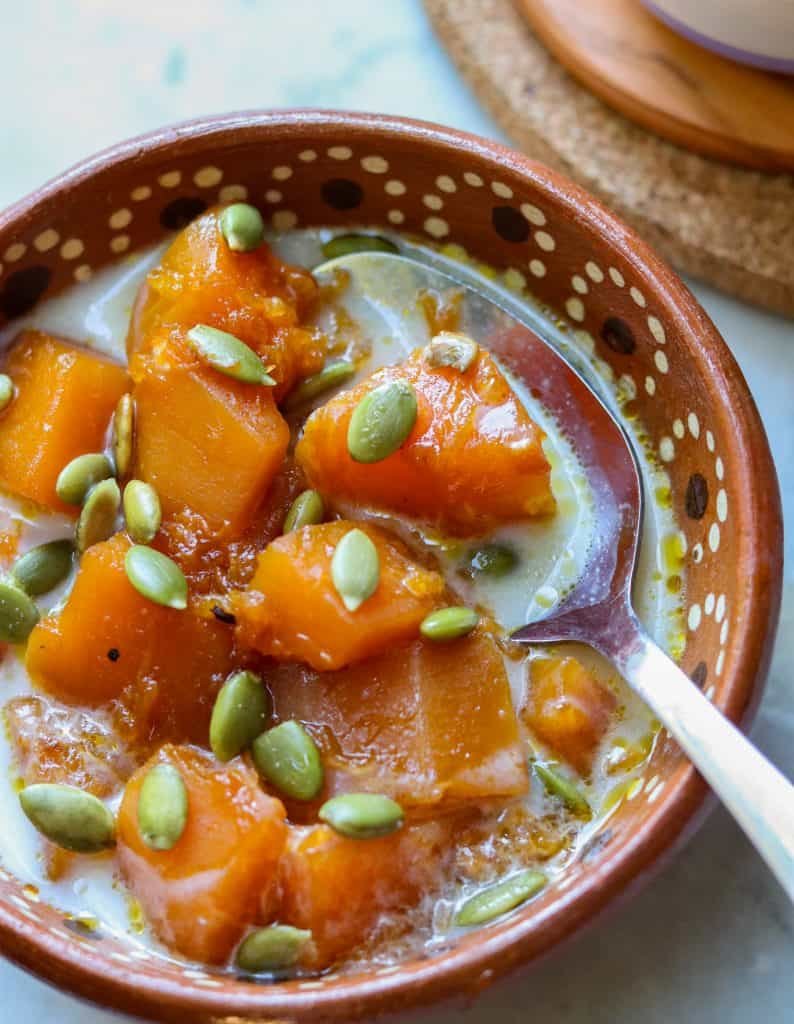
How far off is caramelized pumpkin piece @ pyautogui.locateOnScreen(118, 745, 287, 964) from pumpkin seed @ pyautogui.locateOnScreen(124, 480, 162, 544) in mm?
260

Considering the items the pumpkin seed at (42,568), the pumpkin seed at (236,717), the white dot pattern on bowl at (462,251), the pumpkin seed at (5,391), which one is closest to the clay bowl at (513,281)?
the white dot pattern on bowl at (462,251)

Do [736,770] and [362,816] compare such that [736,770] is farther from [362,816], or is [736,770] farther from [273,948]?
[273,948]

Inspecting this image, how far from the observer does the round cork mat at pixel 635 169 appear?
173 cm

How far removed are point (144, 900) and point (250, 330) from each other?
2.13ft

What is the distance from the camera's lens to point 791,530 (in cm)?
166

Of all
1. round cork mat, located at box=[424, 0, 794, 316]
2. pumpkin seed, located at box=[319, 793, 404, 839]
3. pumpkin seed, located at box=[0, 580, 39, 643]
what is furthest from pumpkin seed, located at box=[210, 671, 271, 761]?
round cork mat, located at box=[424, 0, 794, 316]

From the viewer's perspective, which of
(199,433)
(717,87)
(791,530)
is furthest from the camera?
(717,87)

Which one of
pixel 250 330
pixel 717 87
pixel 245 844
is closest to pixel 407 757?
pixel 245 844

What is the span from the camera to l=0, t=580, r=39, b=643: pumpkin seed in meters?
1.38

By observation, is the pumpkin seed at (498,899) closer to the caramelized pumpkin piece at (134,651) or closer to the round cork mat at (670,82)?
the caramelized pumpkin piece at (134,651)

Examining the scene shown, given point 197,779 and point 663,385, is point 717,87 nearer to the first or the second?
point 663,385

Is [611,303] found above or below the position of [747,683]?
above

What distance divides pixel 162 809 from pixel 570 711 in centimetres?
44

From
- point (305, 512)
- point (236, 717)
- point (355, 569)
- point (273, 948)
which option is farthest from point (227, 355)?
point (273, 948)
